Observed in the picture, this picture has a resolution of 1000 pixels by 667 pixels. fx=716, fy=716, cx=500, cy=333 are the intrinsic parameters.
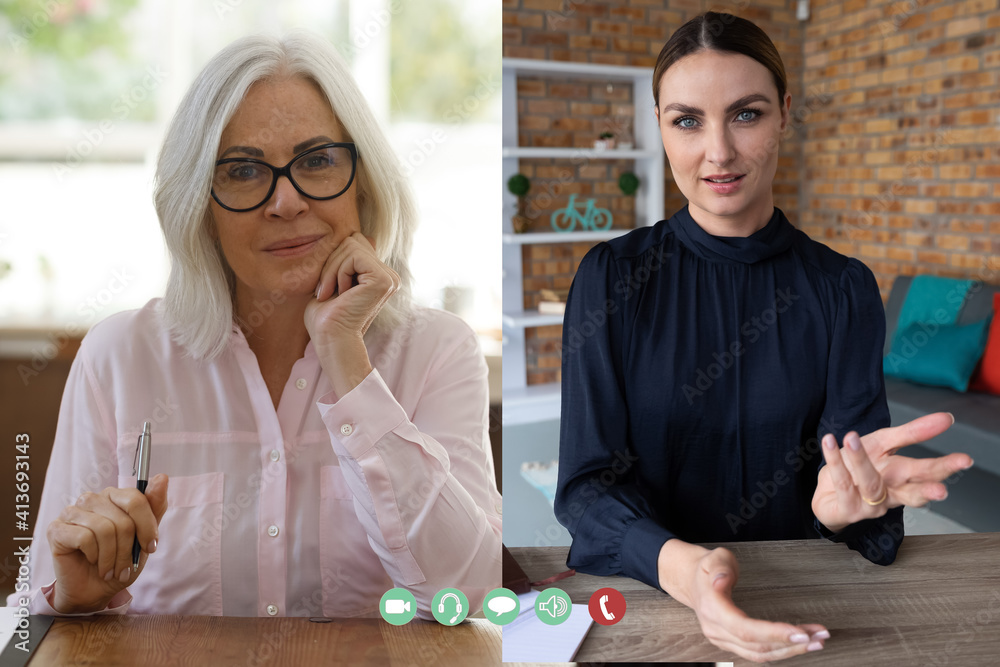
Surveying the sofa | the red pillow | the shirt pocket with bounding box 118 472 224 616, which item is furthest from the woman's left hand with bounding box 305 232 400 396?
the red pillow

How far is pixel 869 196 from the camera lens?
87cm

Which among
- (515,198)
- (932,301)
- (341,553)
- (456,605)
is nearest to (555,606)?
(456,605)

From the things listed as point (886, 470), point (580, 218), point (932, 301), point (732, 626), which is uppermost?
point (580, 218)

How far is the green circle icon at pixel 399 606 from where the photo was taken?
2.85 feet

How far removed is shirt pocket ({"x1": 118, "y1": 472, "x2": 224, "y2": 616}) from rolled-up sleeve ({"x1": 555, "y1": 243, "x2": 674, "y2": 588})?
1.39 ft

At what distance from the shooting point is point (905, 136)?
88 cm

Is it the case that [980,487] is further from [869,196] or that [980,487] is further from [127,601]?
[127,601]

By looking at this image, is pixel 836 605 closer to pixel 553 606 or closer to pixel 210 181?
pixel 553 606

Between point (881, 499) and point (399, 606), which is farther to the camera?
point (399, 606)

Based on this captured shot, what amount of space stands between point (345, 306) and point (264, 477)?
0.24 m

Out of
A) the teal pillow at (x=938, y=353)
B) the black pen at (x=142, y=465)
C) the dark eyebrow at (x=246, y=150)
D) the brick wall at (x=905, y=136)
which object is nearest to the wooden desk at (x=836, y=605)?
the teal pillow at (x=938, y=353)

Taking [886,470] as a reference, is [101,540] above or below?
below

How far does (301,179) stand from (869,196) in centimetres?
68

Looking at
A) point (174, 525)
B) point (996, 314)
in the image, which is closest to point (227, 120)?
point (174, 525)
